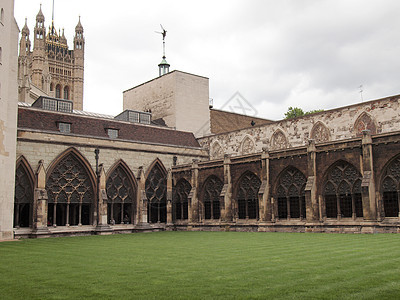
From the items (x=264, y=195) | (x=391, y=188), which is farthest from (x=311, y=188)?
(x=391, y=188)

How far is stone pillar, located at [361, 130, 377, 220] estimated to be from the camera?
22219 millimetres

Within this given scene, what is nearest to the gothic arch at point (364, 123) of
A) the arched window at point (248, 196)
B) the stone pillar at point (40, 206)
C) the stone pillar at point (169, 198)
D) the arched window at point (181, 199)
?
the arched window at point (248, 196)

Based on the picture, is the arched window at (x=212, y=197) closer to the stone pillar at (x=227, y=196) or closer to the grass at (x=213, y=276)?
the stone pillar at (x=227, y=196)

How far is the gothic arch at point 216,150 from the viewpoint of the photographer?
39.2m

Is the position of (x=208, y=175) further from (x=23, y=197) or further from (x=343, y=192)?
(x=23, y=197)

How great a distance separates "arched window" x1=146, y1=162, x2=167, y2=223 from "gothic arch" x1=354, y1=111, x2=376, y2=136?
15265mm

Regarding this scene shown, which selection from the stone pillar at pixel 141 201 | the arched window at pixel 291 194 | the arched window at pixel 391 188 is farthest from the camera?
the stone pillar at pixel 141 201

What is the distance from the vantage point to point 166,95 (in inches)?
1750

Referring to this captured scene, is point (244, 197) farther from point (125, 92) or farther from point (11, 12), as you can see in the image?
point (125, 92)

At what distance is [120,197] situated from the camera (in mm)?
32781

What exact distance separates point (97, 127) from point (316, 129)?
1674cm

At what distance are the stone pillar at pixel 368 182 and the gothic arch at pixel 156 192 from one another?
17.1 m

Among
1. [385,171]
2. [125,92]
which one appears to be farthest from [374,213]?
[125,92]

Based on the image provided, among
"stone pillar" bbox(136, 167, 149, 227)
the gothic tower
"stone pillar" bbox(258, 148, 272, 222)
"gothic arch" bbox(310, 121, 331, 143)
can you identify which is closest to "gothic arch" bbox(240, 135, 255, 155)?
"gothic arch" bbox(310, 121, 331, 143)
